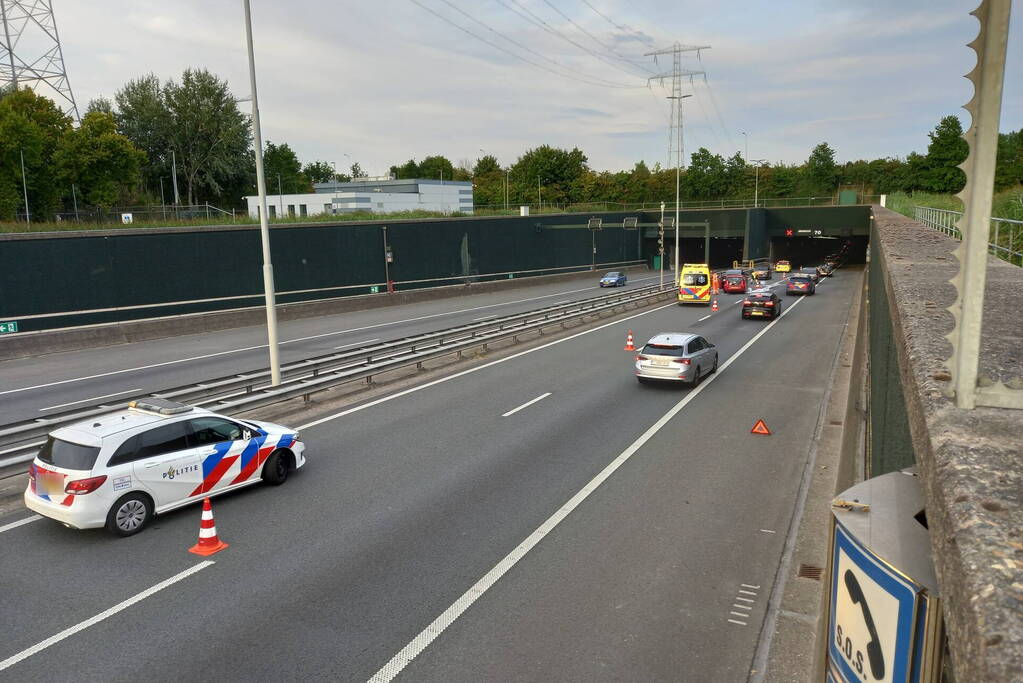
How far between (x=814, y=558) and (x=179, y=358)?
22447 mm

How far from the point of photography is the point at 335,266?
40.6 metres

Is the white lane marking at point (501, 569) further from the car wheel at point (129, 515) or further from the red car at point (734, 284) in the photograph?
the red car at point (734, 284)

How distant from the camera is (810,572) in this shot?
29.5 feet

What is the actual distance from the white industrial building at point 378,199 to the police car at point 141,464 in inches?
2148

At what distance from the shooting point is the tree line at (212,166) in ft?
158

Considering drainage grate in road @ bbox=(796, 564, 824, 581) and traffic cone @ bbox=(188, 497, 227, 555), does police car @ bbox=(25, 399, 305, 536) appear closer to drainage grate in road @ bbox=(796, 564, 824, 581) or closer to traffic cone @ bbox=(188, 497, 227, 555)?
traffic cone @ bbox=(188, 497, 227, 555)

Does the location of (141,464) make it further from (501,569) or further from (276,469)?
(501,569)

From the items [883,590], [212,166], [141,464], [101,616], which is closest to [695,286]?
[141,464]

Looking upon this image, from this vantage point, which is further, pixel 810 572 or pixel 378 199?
pixel 378 199

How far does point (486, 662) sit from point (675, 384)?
14.0 metres

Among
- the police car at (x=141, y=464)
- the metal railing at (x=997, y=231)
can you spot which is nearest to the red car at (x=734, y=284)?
the metal railing at (x=997, y=231)

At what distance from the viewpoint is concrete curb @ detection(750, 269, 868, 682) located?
7.02m

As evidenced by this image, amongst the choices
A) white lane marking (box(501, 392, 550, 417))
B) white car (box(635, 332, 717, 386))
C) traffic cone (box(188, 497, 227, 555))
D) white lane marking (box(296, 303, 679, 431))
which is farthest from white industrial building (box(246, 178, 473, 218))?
traffic cone (box(188, 497, 227, 555))

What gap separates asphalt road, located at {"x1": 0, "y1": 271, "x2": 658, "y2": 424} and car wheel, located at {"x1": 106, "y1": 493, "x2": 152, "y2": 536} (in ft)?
25.5
